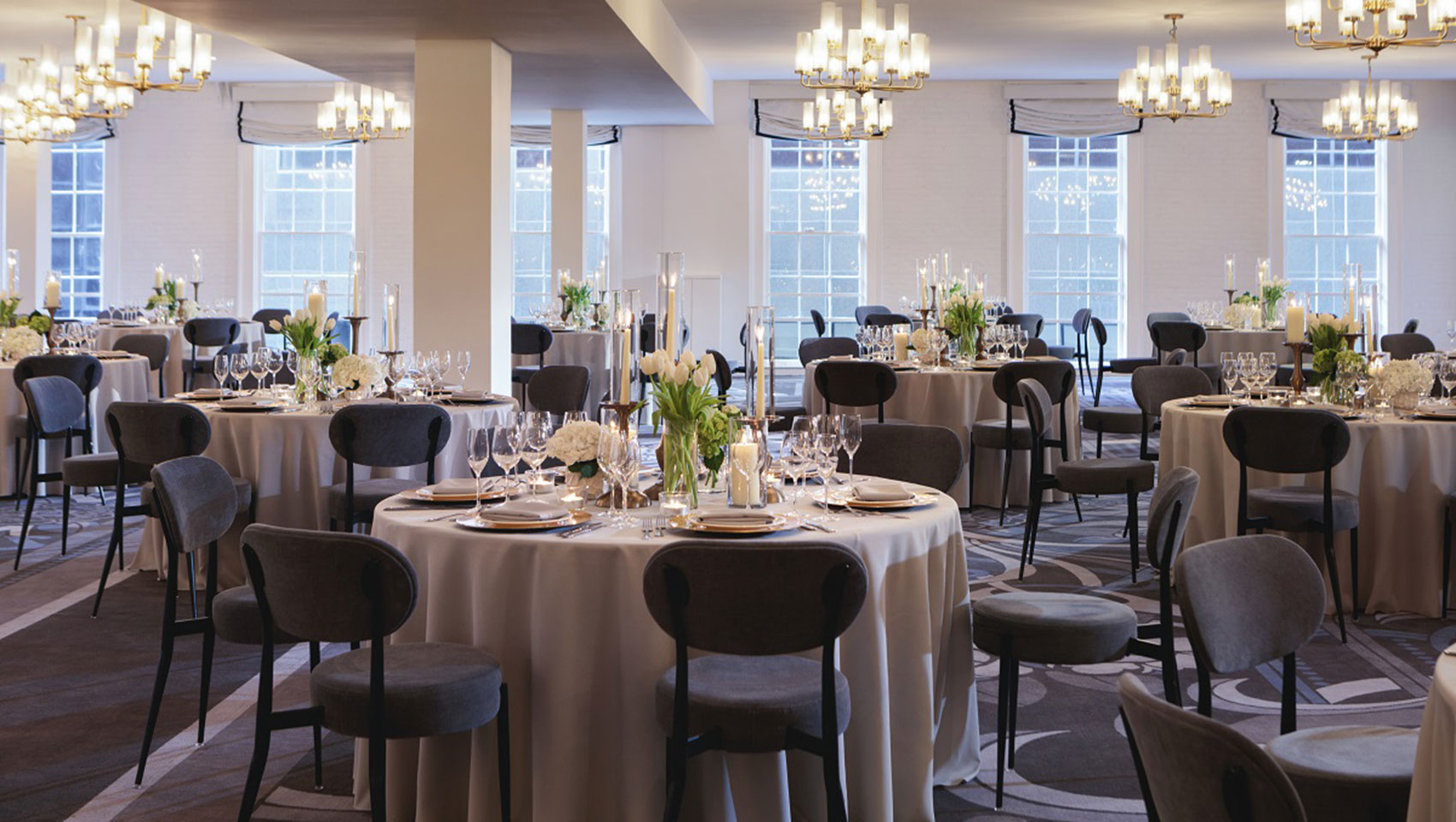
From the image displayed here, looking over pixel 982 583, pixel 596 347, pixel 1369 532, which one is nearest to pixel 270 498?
pixel 982 583

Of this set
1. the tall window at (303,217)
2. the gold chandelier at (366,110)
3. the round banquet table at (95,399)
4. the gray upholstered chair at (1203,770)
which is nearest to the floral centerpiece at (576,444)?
the gray upholstered chair at (1203,770)

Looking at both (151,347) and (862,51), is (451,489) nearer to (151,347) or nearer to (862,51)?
(862,51)

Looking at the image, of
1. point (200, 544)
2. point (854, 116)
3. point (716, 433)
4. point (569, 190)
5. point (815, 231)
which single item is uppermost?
point (854, 116)

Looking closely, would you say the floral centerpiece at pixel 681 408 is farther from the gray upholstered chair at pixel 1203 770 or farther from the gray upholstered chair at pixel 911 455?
the gray upholstered chair at pixel 1203 770

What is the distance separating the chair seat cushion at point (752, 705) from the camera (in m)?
2.99

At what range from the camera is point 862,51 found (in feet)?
28.5

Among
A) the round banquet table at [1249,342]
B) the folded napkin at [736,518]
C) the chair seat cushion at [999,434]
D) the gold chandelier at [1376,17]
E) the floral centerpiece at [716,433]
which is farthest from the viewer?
the round banquet table at [1249,342]

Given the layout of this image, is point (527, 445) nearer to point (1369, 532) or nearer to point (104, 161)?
point (1369, 532)

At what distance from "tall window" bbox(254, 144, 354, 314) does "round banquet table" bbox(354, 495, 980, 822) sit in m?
14.0

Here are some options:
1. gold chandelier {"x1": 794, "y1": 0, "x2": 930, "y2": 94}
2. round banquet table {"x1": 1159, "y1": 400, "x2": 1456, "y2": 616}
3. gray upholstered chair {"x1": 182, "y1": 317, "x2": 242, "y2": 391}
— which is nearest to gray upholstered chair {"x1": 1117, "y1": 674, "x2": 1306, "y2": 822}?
round banquet table {"x1": 1159, "y1": 400, "x2": 1456, "y2": 616}

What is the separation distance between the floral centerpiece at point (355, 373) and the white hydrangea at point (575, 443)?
2.84 m

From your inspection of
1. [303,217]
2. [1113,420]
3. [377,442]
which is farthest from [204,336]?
[1113,420]

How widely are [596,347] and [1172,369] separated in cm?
537

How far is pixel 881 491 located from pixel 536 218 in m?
13.5
